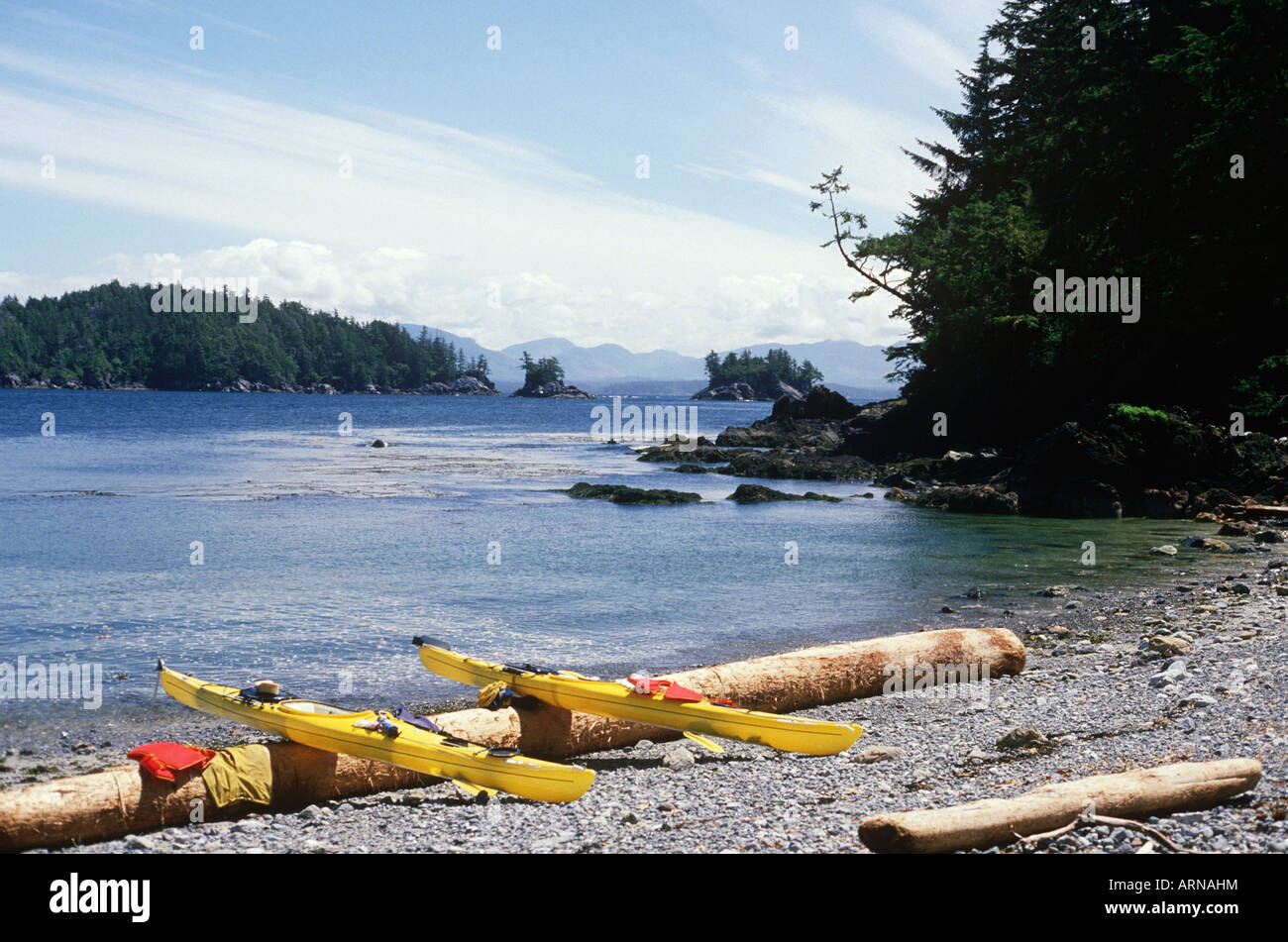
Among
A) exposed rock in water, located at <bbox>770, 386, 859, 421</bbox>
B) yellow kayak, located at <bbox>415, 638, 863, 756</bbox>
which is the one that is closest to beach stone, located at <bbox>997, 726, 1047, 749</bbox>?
yellow kayak, located at <bbox>415, 638, 863, 756</bbox>

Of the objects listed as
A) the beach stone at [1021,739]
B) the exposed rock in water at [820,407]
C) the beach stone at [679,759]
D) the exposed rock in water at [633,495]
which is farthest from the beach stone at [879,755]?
the exposed rock in water at [820,407]

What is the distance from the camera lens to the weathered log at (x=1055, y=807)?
Result: 22.3ft

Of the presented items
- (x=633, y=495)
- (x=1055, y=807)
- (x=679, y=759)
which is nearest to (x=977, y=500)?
(x=633, y=495)

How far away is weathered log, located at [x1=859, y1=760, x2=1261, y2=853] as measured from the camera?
6.81 metres

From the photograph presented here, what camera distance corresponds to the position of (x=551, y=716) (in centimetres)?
1141

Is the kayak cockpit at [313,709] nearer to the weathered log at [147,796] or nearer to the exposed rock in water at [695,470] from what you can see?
the weathered log at [147,796]

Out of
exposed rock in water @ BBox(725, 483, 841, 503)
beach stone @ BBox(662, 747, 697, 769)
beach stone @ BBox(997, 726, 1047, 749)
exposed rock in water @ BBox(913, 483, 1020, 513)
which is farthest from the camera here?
exposed rock in water @ BBox(725, 483, 841, 503)

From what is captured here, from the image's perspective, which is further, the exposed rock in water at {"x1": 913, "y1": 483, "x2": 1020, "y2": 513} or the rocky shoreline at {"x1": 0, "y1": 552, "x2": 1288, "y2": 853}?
the exposed rock in water at {"x1": 913, "y1": 483, "x2": 1020, "y2": 513}

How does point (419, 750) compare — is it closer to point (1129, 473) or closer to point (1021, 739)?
point (1021, 739)

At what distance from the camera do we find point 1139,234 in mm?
39594

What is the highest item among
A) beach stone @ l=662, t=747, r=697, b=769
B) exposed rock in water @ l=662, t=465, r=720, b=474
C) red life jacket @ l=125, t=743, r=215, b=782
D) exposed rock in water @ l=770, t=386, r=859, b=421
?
exposed rock in water @ l=770, t=386, r=859, b=421

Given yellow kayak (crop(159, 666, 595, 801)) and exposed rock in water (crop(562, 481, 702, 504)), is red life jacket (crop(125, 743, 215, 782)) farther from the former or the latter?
exposed rock in water (crop(562, 481, 702, 504))

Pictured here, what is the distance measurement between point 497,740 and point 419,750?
1414mm
